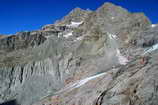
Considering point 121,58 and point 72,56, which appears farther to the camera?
point 72,56

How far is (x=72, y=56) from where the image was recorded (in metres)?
46.0

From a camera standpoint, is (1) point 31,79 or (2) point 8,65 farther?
(2) point 8,65

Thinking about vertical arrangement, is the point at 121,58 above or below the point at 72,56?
below

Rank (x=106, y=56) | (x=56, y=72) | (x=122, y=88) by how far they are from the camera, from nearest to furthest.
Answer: (x=122, y=88) → (x=106, y=56) → (x=56, y=72)

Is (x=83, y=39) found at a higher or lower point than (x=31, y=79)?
higher

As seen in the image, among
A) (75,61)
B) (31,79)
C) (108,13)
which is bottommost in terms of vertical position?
(31,79)

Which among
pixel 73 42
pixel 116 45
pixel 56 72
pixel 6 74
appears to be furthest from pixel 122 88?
pixel 6 74

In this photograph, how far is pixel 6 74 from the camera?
5288 cm

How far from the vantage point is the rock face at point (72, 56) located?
29700 millimetres

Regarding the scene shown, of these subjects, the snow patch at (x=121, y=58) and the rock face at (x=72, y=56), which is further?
the snow patch at (x=121, y=58)

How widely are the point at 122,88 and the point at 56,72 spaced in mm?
29551

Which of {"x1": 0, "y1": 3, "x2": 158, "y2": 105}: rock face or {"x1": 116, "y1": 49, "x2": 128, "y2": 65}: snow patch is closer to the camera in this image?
{"x1": 0, "y1": 3, "x2": 158, "y2": 105}: rock face

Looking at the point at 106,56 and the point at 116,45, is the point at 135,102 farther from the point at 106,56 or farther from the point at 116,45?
the point at 116,45

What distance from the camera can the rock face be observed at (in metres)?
29.7
